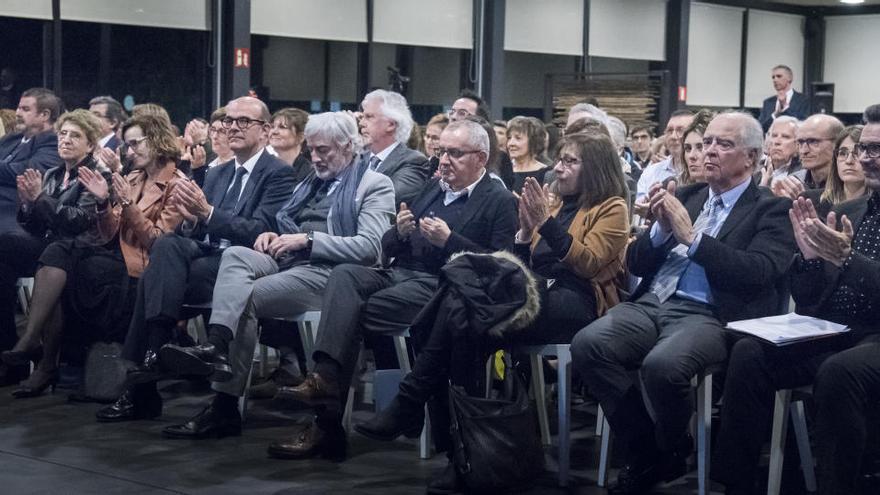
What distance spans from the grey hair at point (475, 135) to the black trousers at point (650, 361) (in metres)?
0.90

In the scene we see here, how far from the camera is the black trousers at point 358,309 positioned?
4678 millimetres

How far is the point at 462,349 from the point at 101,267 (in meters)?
2.16

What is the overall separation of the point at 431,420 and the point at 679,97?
1157 cm

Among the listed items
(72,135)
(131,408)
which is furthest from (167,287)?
(72,135)

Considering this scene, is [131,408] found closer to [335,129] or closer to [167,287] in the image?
[167,287]

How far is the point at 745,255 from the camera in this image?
13.6 ft

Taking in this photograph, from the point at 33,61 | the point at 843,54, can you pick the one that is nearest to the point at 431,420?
the point at 33,61

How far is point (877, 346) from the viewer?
3.81 metres

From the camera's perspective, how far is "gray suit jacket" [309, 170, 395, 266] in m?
5.07

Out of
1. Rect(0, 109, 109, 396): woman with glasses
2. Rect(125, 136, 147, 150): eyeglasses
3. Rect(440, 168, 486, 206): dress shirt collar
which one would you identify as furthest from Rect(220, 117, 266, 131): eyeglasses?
Rect(440, 168, 486, 206): dress shirt collar

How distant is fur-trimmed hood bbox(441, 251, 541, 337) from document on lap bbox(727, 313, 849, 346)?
2.22ft

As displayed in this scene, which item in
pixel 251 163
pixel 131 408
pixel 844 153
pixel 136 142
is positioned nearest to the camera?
pixel 844 153

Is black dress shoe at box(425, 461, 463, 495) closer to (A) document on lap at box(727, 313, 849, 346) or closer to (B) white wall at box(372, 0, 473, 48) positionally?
(A) document on lap at box(727, 313, 849, 346)

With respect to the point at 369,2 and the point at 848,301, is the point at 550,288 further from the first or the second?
the point at 369,2
